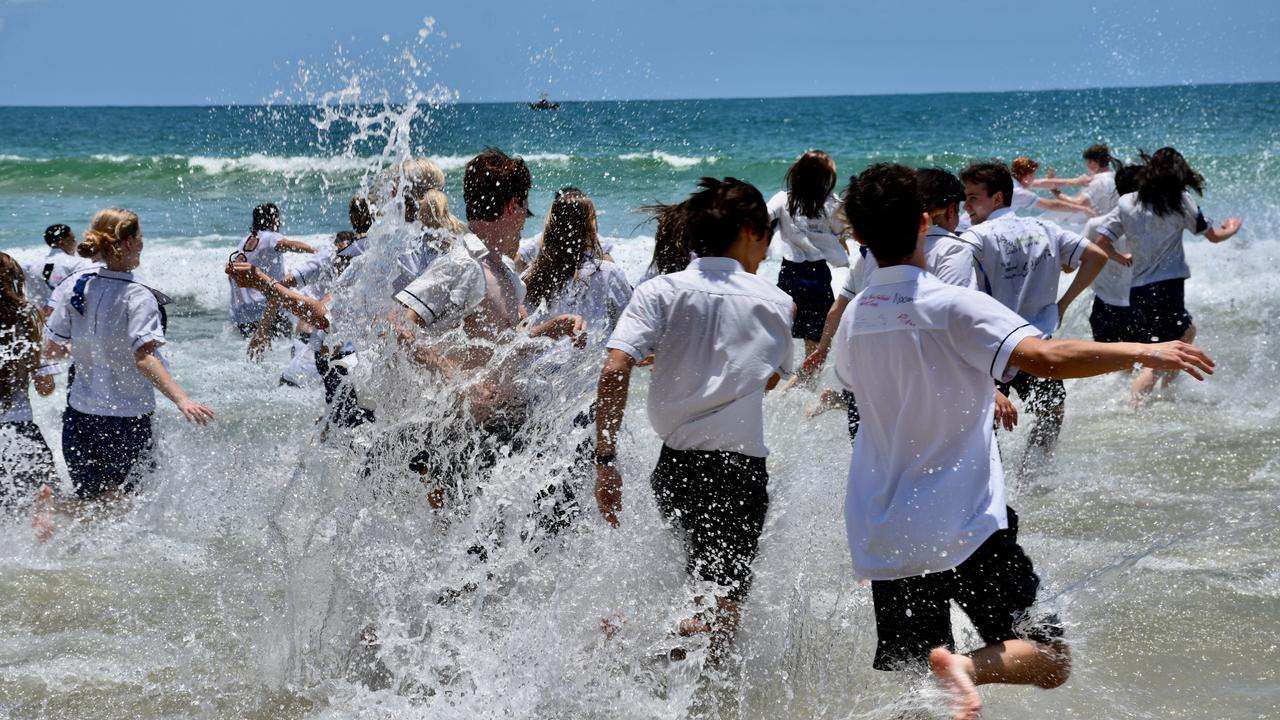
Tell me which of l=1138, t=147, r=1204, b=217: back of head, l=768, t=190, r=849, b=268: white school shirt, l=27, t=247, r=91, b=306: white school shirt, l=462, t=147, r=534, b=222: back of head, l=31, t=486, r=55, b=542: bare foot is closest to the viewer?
l=462, t=147, r=534, b=222: back of head

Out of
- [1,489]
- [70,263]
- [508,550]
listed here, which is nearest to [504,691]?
[508,550]

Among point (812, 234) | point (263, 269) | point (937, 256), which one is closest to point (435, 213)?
point (937, 256)

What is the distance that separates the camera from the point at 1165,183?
8133mm

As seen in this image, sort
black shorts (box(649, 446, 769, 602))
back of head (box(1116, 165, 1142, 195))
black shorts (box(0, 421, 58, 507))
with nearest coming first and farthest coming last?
black shorts (box(649, 446, 769, 602)) → black shorts (box(0, 421, 58, 507)) → back of head (box(1116, 165, 1142, 195))

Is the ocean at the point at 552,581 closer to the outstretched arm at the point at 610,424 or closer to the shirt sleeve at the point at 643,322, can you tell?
the outstretched arm at the point at 610,424

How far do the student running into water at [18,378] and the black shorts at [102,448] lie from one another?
244 millimetres

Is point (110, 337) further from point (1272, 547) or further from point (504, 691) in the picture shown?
point (1272, 547)

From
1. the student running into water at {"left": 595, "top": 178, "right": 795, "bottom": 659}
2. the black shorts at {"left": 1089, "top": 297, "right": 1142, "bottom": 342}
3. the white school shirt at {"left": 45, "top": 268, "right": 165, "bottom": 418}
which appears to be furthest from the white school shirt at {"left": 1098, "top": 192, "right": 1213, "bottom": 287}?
the white school shirt at {"left": 45, "top": 268, "right": 165, "bottom": 418}

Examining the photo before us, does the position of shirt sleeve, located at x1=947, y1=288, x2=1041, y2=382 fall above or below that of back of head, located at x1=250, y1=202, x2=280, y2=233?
above

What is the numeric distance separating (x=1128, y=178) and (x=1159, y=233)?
25.9 inches

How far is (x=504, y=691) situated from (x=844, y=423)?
427 centimetres

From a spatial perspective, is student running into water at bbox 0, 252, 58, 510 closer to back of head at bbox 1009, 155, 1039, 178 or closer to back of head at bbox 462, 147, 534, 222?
back of head at bbox 462, 147, 534, 222

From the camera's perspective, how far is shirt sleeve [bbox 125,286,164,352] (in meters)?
5.49

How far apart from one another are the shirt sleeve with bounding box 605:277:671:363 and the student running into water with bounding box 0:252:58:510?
345cm
